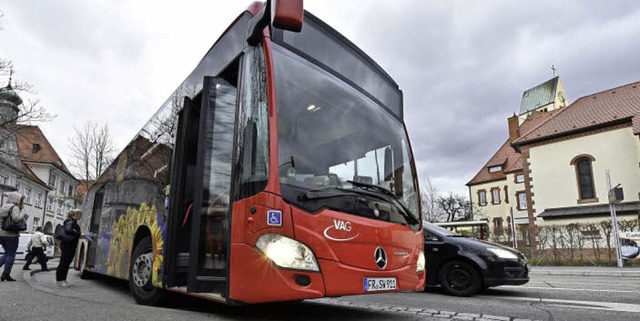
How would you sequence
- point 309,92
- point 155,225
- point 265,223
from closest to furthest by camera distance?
point 265,223 → point 309,92 → point 155,225

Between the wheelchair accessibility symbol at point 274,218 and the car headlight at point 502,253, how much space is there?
16.8 ft

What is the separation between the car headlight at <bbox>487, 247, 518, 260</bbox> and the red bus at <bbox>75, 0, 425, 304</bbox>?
288cm

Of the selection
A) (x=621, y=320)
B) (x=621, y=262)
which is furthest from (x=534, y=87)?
(x=621, y=320)

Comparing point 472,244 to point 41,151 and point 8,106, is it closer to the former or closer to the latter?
point 8,106

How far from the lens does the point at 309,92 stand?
14.4 ft

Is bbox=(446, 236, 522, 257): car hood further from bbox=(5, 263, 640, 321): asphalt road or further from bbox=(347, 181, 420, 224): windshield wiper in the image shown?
bbox=(347, 181, 420, 224): windshield wiper

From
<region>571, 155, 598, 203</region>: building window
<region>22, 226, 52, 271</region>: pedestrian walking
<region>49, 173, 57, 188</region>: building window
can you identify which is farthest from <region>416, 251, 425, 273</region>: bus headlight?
<region>49, 173, 57, 188</region>: building window

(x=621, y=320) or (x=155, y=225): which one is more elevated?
(x=155, y=225)

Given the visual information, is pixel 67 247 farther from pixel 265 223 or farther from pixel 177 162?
pixel 265 223

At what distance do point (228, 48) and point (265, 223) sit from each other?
86.7 inches

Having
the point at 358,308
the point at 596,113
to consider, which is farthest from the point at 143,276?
the point at 596,113

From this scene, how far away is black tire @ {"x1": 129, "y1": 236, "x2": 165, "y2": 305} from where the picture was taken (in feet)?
17.5

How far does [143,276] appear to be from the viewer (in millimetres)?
5613

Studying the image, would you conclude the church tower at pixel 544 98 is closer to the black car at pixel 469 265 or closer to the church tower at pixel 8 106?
the church tower at pixel 8 106
